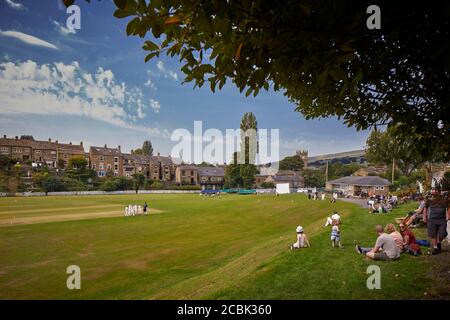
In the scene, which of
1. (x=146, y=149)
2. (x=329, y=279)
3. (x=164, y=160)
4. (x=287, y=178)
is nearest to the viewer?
(x=329, y=279)

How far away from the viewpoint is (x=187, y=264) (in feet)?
52.9

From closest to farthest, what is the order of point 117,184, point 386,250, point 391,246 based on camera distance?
point 391,246 < point 386,250 < point 117,184

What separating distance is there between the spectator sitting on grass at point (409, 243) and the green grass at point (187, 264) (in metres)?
0.58

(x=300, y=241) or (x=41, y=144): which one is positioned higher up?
(x=41, y=144)

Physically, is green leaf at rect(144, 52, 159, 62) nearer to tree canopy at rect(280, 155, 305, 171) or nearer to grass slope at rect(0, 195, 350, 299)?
grass slope at rect(0, 195, 350, 299)

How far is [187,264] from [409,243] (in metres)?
10.4

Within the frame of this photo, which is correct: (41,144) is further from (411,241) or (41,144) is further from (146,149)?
(411,241)

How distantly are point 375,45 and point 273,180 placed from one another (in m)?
112

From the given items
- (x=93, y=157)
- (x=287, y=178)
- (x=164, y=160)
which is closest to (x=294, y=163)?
(x=287, y=178)

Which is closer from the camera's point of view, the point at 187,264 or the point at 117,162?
the point at 187,264

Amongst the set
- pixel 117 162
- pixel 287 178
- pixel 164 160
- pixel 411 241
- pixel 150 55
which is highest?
pixel 164 160

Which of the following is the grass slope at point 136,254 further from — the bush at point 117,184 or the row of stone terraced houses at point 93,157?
the row of stone terraced houses at point 93,157
